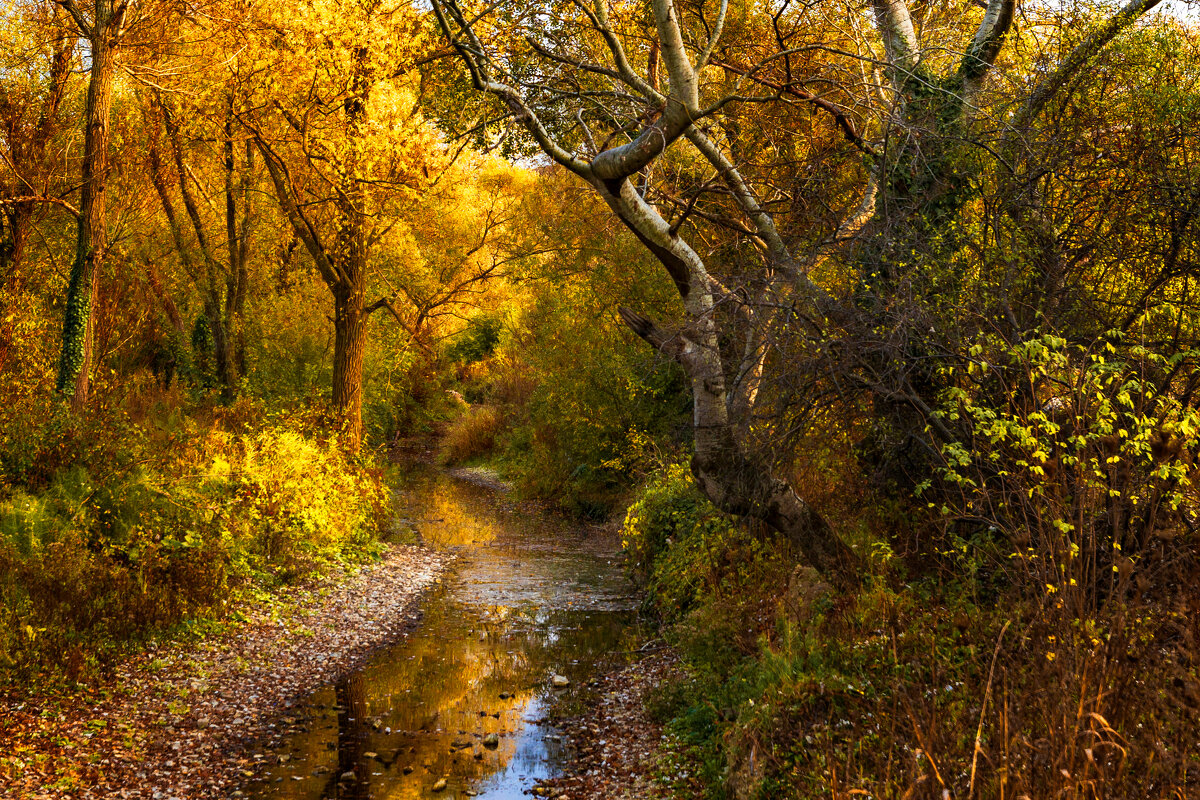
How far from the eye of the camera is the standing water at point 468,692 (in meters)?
7.36

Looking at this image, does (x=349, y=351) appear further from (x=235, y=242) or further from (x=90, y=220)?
(x=90, y=220)

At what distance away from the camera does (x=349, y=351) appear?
17.5 metres

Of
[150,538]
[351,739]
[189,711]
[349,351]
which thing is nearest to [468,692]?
[351,739]

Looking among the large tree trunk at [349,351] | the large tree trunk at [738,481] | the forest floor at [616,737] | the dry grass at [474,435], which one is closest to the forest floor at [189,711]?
the forest floor at [616,737]

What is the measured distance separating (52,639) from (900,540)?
829 cm

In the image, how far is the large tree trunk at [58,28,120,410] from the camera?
11.7 meters

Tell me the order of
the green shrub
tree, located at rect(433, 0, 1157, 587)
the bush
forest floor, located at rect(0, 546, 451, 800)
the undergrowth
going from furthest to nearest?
the green shrub
the bush
tree, located at rect(433, 0, 1157, 587)
forest floor, located at rect(0, 546, 451, 800)
the undergrowth

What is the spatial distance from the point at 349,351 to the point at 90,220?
6.24m

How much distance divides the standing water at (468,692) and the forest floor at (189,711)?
1.20 feet

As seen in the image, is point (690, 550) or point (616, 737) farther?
point (690, 550)

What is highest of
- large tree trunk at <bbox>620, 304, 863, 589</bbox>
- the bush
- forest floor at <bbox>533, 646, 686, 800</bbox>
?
large tree trunk at <bbox>620, 304, 863, 589</bbox>

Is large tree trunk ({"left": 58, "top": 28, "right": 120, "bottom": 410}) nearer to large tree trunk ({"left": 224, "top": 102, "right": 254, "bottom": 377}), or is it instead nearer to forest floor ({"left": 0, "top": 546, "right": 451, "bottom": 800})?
forest floor ({"left": 0, "top": 546, "right": 451, "bottom": 800})

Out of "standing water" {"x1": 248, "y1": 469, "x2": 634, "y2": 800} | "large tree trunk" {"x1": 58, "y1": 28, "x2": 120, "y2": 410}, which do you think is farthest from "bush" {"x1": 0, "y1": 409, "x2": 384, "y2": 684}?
"standing water" {"x1": 248, "y1": 469, "x2": 634, "y2": 800}

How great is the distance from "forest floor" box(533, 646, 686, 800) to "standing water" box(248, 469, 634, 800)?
24 cm
